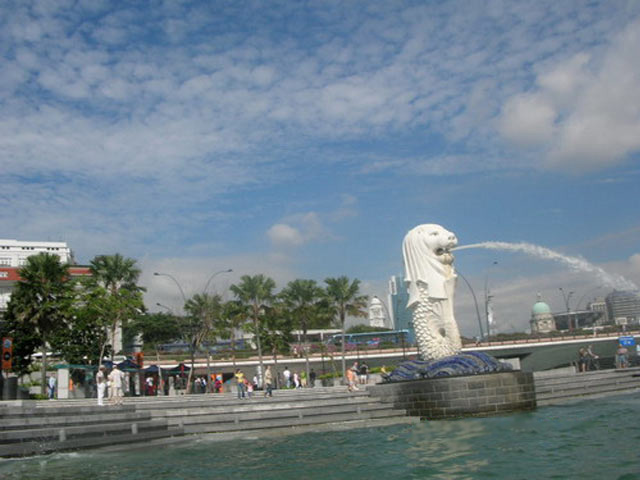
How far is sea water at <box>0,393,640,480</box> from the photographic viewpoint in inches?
419

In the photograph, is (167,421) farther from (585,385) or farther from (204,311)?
(204,311)

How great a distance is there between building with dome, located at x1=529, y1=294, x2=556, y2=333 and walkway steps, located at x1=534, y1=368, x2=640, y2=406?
398 ft

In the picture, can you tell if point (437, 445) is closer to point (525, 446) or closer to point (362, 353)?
point (525, 446)

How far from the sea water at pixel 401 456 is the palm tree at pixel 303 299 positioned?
113 ft

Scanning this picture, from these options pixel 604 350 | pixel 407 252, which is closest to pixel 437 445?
pixel 407 252

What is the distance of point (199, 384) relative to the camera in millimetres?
40094

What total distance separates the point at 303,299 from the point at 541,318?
4307 inches

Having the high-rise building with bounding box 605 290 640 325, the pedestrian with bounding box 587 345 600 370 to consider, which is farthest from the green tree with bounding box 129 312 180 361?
the high-rise building with bounding box 605 290 640 325

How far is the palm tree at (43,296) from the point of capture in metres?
32.2

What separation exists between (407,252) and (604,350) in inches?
2498

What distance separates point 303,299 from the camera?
52.1 metres

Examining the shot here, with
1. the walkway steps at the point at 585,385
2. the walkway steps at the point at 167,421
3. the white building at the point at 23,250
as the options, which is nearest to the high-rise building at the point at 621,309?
the walkway steps at the point at 585,385

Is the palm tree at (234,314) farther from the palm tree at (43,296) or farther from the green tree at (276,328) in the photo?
the palm tree at (43,296)

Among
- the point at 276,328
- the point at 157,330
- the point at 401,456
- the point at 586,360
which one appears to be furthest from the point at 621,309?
the point at 401,456
